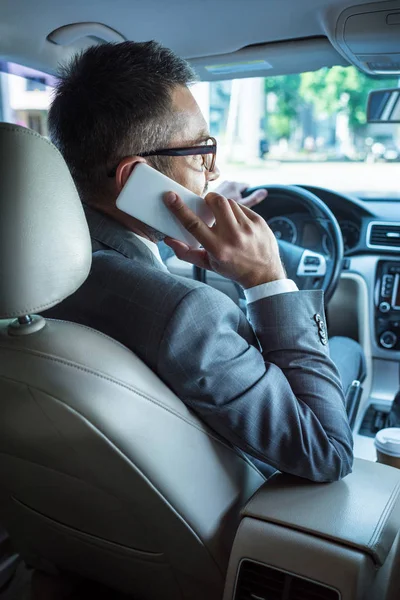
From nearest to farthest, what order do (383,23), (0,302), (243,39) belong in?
(0,302), (383,23), (243,39)

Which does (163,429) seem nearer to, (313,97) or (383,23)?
(383,23)

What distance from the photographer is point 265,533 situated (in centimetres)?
106

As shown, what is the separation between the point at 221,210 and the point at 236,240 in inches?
2.7

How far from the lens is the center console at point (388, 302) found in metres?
2.70

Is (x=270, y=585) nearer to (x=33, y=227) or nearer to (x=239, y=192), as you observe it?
(x=33, y=227)

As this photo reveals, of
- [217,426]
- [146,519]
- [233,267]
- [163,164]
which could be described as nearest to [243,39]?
[163,164]

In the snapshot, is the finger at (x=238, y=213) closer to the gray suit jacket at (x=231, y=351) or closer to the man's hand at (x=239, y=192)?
the gray suit jacket at (x=231, y=351)

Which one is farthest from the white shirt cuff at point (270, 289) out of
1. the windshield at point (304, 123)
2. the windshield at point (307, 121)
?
the windshield at point (307, 121)

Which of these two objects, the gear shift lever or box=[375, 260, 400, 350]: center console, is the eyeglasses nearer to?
the gear shift lever

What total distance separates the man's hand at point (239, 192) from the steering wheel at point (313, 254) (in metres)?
0.03

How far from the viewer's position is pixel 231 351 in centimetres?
109

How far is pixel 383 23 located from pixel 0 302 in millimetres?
1352

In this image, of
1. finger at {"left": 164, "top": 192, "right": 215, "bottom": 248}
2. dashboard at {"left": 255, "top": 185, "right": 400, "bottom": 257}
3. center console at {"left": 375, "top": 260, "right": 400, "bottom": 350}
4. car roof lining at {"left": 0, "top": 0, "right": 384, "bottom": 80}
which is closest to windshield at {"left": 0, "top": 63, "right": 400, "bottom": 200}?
dashboard at {"left": 255, "top": 185, "right": 400, "bottom": 257}

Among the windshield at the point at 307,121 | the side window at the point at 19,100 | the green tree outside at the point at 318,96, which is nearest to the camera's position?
the side window at the point at 19,100
